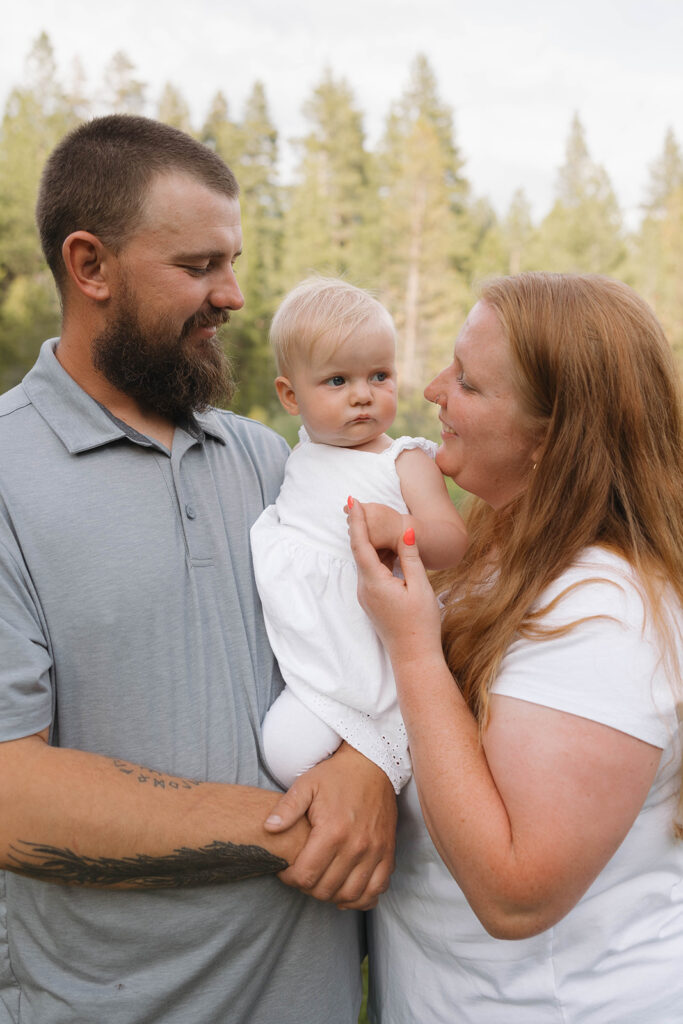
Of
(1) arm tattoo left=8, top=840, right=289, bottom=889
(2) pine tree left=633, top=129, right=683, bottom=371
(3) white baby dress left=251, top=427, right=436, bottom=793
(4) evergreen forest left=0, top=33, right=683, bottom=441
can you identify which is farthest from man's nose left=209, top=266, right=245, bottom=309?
(2) pine tree left=633, top=129, right=683, bottom=371

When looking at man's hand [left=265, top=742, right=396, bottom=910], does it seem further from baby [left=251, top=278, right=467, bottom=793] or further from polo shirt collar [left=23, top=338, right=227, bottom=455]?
polo shirt collar [left=23, top=338, right=227, bottom=455]

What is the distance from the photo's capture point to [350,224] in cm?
3070

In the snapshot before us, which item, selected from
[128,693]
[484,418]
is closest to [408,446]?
[484,418]

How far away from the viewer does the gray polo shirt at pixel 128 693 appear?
201cm

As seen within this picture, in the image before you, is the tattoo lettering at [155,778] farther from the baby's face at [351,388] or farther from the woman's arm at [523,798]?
the baby's face at [351,388]

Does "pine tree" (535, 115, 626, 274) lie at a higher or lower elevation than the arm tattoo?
higher

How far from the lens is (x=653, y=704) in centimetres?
177

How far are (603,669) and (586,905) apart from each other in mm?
614

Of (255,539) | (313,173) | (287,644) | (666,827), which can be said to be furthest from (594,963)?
→ (313,173)

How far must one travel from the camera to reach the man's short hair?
88.7 inches

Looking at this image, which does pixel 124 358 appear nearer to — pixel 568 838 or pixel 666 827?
pixel 568 838

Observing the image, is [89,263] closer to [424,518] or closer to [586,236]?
[424,518]

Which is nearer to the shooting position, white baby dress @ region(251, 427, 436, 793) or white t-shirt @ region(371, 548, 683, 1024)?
white t-shirt @ region(371, 548, 683, 1024)

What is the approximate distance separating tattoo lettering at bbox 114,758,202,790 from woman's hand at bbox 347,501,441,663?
0.57 metres
